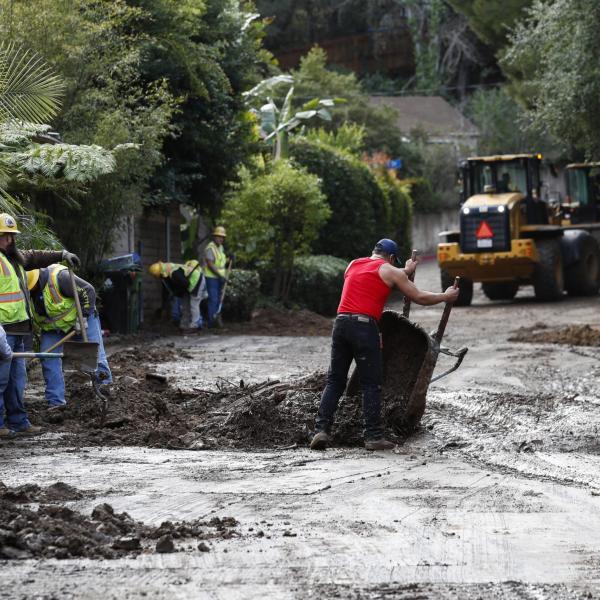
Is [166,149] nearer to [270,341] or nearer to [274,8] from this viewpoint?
[270,341]

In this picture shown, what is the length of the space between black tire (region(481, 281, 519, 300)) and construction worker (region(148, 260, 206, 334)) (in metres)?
10.4

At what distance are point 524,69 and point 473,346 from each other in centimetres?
2052

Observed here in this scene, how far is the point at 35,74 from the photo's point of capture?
1567 centimetres

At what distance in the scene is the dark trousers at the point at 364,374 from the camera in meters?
10.8

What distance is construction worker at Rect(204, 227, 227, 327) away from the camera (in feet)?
75.4

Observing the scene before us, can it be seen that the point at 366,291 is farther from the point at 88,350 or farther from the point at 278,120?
the point at 278,120

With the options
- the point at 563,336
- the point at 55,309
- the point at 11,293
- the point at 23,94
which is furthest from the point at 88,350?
the point at 563,336

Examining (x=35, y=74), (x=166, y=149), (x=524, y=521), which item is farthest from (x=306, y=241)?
(x=524, y=521)

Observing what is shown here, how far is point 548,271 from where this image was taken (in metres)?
28.3

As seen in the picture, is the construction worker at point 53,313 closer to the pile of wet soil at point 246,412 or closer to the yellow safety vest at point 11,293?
the pile of wet soil at point 246,412

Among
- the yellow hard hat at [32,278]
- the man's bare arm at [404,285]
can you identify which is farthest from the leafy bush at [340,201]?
the man's bare arm at [404,285]

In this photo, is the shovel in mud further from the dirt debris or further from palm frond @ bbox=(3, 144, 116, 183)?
palm frond @ bbox=(3, 144, 116, 183)

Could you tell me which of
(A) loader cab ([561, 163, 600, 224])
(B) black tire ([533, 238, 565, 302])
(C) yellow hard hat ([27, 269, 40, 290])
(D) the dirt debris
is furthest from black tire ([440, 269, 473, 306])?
(D) the dirt debris

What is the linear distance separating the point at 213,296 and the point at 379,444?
12815 mm
